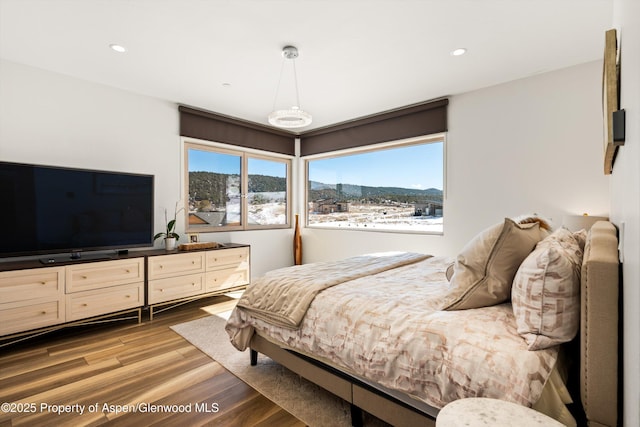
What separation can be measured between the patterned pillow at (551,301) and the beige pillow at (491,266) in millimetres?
232

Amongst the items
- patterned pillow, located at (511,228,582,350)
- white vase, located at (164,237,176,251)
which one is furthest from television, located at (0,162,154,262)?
patterned pillow, located at (511,228,582,350)

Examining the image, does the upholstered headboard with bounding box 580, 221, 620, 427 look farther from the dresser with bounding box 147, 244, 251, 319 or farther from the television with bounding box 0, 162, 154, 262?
the television with bounding box 0, 162, 154, 262

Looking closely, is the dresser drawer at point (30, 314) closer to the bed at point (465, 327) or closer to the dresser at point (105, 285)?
the dresser at point (105, 285)

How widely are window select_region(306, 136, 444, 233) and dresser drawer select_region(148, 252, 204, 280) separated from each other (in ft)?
7.46

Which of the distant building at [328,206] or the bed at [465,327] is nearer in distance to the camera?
the bed at [465,327]

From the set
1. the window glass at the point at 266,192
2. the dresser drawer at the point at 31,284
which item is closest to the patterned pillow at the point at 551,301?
the dresser drawer at the point at 31,284

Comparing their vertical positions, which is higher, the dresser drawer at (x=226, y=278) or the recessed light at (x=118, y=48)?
the recessed light at (x=118, y=48)

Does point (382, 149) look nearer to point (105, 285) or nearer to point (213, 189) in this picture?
point (213, 189)

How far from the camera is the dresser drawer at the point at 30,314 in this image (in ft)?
8.23

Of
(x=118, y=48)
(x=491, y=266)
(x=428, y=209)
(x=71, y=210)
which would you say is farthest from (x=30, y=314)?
(x=428, y=209)

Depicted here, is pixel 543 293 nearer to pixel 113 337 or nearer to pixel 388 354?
pixel 388 354

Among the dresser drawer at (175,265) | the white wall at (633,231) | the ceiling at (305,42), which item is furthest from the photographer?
the dresser drawer at (175,265)

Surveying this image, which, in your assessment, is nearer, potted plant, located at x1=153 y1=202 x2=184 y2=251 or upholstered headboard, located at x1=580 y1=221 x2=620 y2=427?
upholstered headboard, located at x1=580 y1=221 x2=620 y2=427

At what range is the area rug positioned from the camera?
1798 mm
